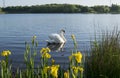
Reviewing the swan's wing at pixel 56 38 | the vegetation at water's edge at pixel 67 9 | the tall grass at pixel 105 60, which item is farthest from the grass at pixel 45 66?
the vegetation at water's edge at pixel 67 9

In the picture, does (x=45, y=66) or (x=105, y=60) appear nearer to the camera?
(x=45, y=66)

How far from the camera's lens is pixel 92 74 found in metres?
7.90

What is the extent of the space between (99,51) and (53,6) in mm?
116839

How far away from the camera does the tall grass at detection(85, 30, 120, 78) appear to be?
25.2 ft

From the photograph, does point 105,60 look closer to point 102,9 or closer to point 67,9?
point 102,9

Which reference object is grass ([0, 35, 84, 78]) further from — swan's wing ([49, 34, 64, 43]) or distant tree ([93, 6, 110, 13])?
distant tree ([93, 6, 110, 13])

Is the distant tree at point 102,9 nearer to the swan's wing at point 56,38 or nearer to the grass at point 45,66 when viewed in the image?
the swan's wing at point 56,38

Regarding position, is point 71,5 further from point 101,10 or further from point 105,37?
point 105,37

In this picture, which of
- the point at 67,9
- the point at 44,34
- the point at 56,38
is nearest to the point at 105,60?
the point at 56,38

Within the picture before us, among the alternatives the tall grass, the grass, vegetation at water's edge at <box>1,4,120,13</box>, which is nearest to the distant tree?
vegetation at water's edge at <box>1,4,120,13</box>

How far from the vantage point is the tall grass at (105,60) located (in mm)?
7676

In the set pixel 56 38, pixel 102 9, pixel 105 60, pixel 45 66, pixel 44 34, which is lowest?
pixel 102 9

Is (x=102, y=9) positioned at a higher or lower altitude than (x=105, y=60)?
lower

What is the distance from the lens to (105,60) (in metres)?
7.84
